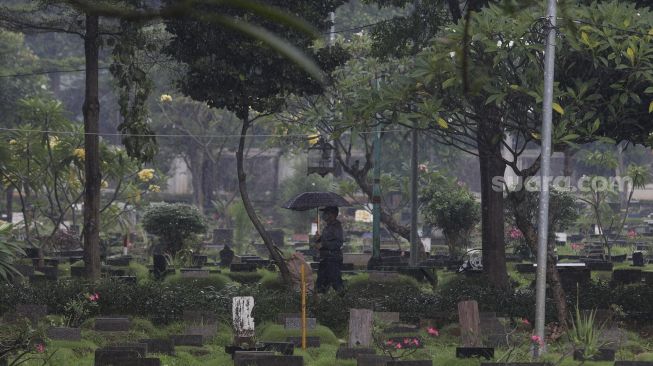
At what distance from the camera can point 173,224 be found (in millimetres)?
30031

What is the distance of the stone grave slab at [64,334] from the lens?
16.2m

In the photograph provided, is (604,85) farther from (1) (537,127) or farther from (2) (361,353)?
(2) (361,353)

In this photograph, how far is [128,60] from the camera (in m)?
21.7

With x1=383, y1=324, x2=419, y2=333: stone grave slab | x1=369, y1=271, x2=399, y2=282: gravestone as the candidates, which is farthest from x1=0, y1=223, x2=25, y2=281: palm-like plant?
x1=383, y1=324, x2=419, y2=333: stone grave slab

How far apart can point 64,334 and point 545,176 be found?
672cm

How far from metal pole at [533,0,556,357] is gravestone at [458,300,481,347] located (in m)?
0.80

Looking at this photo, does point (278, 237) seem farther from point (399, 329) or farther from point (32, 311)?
point (399, 329)

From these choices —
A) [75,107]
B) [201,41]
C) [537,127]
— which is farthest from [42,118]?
[75,107]

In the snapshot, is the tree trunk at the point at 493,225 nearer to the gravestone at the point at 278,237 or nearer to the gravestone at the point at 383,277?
the gravestone at the point at 383,277

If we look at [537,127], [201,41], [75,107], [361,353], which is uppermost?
[75,107]

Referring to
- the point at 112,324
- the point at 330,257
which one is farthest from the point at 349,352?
the point at 330,257

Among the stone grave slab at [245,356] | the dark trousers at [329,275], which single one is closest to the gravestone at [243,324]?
the stone grave slab at [245,356]

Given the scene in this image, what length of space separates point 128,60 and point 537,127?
7.18 m

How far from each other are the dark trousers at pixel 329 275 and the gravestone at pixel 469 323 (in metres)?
6.54
